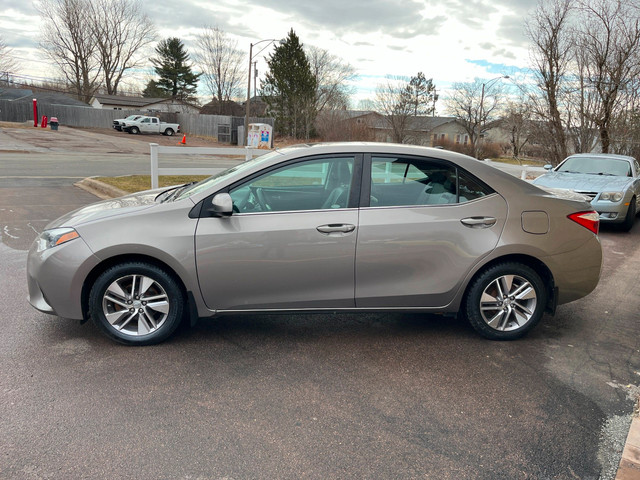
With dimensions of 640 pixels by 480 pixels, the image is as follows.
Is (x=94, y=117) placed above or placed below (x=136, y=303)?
above

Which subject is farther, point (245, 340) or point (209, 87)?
point (209, 87)

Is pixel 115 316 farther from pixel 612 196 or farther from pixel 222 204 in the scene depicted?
pixel 612 196

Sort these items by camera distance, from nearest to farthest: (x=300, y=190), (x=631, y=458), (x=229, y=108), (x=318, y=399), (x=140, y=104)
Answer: (x=631, y=458) < (x=318, y=399) < (x=300, y=190) < (x=229, y=108) < (x=140, y=104)

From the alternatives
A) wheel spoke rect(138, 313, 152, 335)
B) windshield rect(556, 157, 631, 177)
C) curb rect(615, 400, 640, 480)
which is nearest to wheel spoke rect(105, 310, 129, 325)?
wheel spoke rect(138, 313, 152, 335)

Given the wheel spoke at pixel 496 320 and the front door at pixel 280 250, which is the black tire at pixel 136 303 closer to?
the front door at pixel 280 250

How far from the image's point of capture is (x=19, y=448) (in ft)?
8.77

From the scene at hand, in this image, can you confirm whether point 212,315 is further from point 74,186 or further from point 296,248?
point 74,186

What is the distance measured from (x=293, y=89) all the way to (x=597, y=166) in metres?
47.0

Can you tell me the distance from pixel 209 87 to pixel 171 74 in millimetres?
9587

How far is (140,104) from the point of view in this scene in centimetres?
6569

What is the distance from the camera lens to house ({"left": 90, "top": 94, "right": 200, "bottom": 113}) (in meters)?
64.0

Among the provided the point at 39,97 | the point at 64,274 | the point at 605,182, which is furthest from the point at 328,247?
the point at 39,97

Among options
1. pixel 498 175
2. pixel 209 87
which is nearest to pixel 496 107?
pixel 209 87

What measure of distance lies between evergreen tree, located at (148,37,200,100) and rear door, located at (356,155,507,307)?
71770mm
